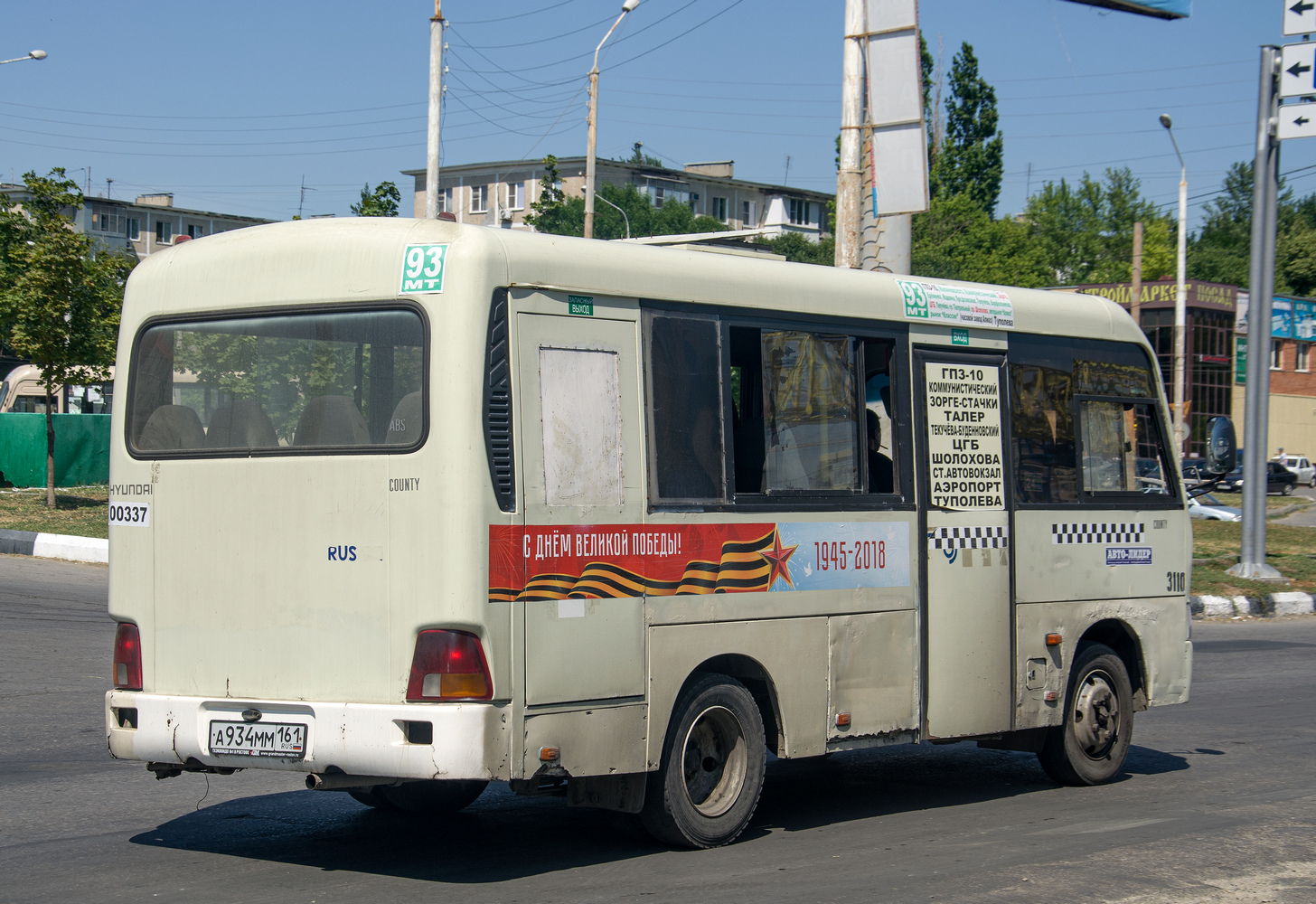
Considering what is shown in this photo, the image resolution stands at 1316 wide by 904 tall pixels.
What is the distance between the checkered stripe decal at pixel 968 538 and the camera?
754cm

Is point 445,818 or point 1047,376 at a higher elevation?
point 1047,376

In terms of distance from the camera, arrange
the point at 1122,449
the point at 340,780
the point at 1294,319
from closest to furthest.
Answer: the point at 340,780 < the point at 1122,449 < the point at 1294,319

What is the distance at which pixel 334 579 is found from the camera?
18.8 ft

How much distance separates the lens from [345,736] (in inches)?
218

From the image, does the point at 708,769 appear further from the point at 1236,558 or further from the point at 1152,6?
the point at 1236,558

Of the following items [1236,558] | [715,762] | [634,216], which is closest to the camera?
[715,762]

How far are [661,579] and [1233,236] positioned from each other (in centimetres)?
10598

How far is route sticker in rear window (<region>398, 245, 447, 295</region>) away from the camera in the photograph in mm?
5637

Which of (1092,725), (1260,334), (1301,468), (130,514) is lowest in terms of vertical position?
(1092,725)

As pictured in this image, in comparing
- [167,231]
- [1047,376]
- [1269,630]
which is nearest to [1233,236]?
[167,231]

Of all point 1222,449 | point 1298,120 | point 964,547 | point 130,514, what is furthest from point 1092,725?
point 1298,120

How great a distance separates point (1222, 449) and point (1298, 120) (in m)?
14.3

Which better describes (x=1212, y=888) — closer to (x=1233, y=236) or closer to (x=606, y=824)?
(x=606, y=824)

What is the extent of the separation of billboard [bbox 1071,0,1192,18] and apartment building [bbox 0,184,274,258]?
81268 mm
